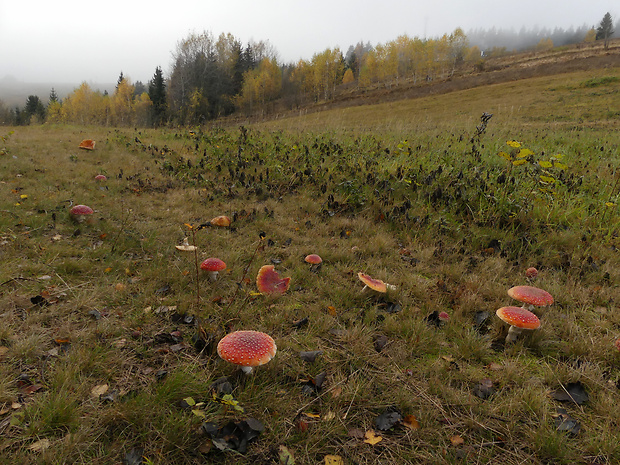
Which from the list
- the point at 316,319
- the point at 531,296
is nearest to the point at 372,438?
the point at 316,319

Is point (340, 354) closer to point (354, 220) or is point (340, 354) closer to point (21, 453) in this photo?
point (21, 453)

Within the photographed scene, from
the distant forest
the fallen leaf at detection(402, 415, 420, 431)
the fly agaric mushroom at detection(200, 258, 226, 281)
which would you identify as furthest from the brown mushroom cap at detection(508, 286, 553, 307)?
the distant forest

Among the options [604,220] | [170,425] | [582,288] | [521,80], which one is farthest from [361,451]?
[521,80]

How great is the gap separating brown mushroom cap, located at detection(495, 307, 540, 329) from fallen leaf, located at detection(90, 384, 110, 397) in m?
2.94

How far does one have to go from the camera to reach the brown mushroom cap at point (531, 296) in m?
2.69

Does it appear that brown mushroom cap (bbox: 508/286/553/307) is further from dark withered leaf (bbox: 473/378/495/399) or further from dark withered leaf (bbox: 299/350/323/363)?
dark withered leaf (bbox: 299/350/323/363)

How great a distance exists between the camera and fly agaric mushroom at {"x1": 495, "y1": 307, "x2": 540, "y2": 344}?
2426mm

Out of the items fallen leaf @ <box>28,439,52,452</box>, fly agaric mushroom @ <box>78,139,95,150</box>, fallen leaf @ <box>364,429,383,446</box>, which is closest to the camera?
fallen leaf @ <box>28,439,52,452</box>

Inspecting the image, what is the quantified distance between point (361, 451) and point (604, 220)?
17.0 ft

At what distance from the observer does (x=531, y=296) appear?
274cm

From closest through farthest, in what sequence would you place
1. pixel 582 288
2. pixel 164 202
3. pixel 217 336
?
pixel 217 336 < pixel 582 288 < pixel 164 202

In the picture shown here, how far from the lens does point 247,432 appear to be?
5.64 ft

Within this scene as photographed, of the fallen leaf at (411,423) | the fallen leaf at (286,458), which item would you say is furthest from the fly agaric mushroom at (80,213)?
the fallen leaf at (411,423)

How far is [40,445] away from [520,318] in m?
3.24
